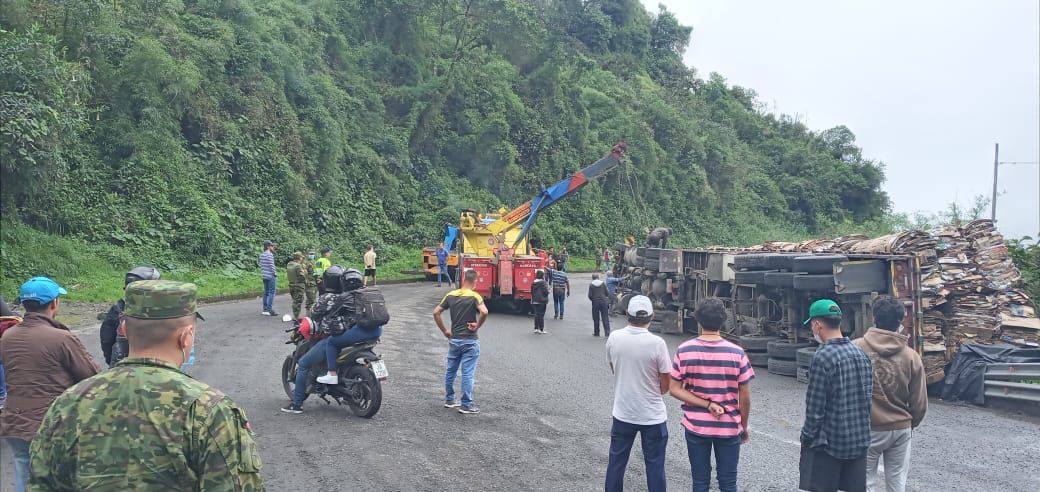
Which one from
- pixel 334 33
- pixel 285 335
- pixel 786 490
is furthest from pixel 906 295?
pixel 334 33

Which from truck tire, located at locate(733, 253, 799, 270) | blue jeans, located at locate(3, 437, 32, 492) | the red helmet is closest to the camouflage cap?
blue jeans, located at locate(3, 437, 32, 492)

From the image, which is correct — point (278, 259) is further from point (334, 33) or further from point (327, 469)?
point (327, 469)

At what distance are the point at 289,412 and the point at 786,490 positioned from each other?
530cm

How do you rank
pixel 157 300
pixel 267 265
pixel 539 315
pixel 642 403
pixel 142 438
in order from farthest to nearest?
→ pixel 539 315 → pixel 267 265 → pixel 642 403 → pixel 157 300 → pixel 142 438

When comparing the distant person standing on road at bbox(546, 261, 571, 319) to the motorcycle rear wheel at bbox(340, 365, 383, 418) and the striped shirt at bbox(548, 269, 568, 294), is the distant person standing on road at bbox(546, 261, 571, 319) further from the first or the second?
the motorcycle rear wheel at bbox(340, 365, 383, 418)

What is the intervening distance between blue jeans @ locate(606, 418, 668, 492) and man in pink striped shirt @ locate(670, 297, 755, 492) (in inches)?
10.3

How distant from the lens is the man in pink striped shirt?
482 cm

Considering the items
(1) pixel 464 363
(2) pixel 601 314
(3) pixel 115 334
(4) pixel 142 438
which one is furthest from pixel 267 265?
(4) pixel 142 438

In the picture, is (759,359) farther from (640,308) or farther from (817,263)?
(640,308)

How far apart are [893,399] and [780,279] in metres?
7.96

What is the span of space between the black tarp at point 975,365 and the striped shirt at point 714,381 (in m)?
7.49

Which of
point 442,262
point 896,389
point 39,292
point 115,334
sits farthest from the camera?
point 442,262

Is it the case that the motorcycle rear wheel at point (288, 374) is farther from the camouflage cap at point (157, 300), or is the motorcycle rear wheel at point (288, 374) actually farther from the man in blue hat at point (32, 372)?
the camouflage cap at point (157, 300)

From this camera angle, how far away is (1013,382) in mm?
10078
